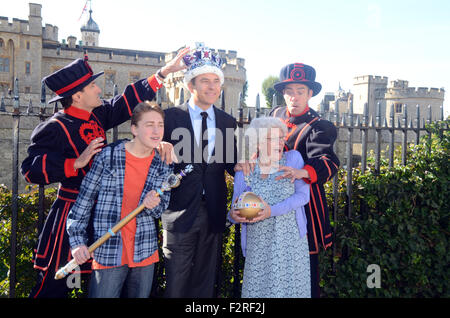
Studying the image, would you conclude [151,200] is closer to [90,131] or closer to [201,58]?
[90,131]

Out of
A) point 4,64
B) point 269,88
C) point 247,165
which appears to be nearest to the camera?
point 247,165

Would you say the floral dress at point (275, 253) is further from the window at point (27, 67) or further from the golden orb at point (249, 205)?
the window at point (27, 67)

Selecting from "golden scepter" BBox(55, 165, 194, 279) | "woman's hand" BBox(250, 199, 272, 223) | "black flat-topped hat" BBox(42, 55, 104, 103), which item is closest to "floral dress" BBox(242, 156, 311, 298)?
"woman's hand" BBox(250, 199, 272, 223)

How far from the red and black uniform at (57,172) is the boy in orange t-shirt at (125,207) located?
20 centimetres

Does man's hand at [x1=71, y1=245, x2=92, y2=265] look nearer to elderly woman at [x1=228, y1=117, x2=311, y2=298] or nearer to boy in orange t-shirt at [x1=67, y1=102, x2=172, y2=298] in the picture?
boy in orange t-shirt at [x1=67, y1=102, x2=172, y2=298]

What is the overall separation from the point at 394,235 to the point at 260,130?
9.22 feet

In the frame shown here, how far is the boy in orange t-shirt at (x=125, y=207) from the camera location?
2764 mm

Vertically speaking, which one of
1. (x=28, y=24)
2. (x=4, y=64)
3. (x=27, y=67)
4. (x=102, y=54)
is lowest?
(x=27, y=67)

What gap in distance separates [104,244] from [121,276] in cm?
28

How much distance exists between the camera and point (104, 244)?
9.11 ft

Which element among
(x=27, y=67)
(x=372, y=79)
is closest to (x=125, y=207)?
(x=27, y=67)

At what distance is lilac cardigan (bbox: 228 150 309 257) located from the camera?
117 inches

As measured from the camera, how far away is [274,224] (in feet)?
9.87

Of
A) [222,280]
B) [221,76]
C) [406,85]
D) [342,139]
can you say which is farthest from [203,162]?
[406,85]
